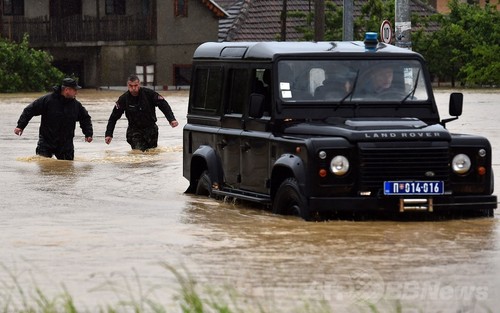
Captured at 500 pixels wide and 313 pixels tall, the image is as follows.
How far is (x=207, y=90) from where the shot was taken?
16.5 m

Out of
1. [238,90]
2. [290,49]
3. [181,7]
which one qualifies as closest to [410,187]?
[290,49]

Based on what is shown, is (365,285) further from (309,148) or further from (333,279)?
(309,148)

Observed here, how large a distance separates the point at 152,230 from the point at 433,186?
2.49 metres

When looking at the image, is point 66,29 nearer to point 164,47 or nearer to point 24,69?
point 164,47

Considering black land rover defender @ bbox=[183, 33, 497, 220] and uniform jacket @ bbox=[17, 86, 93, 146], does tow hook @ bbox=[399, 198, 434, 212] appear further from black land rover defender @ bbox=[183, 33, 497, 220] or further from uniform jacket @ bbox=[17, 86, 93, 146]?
uniform jacket @ bbox=[17, 86, 93, 146]

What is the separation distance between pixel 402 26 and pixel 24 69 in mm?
37315

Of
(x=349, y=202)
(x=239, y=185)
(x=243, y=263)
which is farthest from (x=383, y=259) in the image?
(x=239, y=185)

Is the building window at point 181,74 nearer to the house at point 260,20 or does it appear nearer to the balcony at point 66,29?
the house at point 260,20

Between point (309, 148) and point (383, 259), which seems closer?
point (383, 259)

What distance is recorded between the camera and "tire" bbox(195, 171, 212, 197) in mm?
16000

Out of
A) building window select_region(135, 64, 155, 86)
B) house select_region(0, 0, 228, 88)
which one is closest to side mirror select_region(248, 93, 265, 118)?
house select_region(0, 0, 228, 88)

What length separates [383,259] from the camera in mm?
11500

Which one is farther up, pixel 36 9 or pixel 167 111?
pixel 36 9

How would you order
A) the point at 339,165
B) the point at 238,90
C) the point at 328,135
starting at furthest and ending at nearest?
the point at 238,90, the point at 328,135, the point at 339,165
